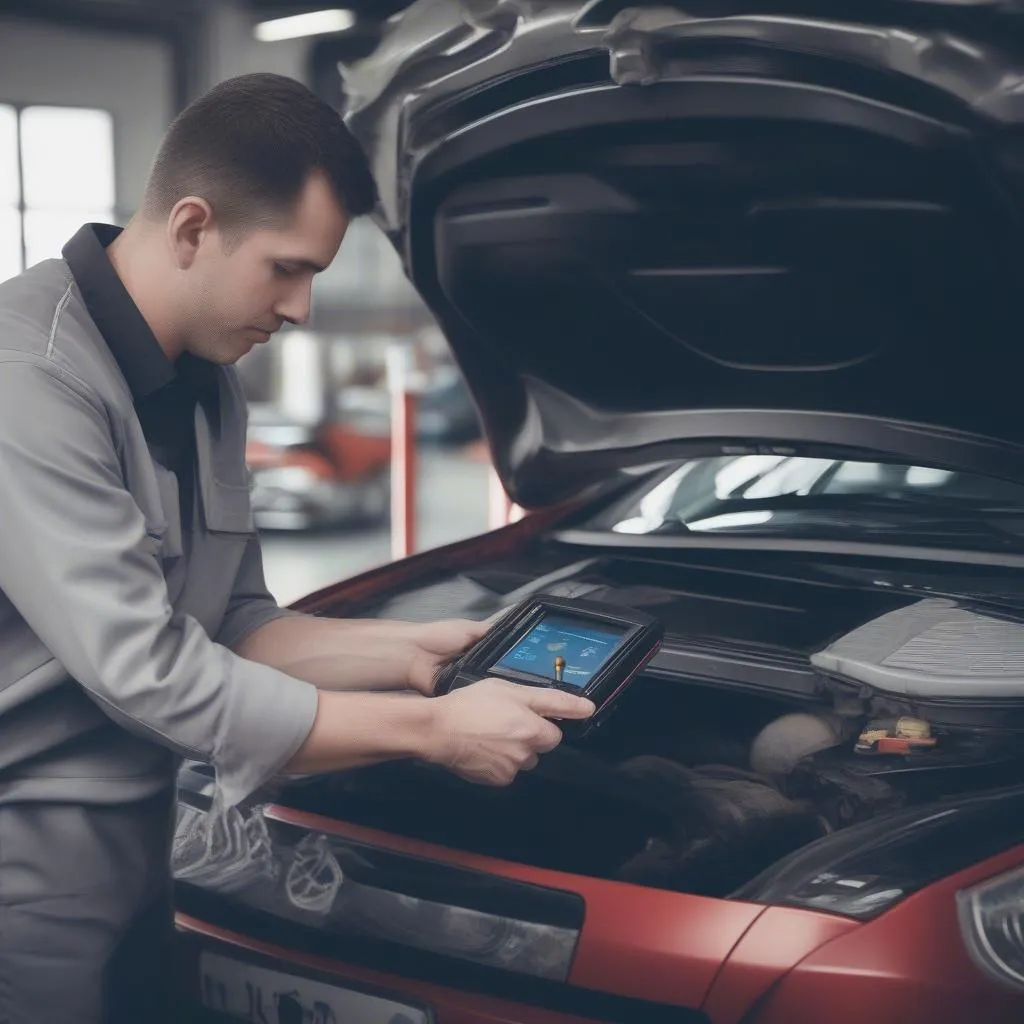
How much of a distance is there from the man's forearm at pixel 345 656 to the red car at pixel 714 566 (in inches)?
4.9

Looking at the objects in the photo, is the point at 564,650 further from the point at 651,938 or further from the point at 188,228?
the point at 188,228

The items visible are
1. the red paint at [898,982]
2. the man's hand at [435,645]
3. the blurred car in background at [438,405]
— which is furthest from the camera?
the blurred car in background at [438,405]

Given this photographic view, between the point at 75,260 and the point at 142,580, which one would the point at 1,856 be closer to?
the point at 142,580

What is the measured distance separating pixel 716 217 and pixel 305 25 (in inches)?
481

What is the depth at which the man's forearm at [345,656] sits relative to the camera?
161 cm

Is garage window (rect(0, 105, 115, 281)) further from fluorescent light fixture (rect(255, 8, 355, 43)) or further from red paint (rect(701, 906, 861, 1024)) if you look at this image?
red paint (rect(701, 906, 861, 1024))

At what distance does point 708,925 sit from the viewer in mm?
1230

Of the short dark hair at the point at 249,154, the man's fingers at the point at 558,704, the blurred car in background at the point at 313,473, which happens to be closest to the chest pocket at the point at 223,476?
the short dark hair at the point at 249,154

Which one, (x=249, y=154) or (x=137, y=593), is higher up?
(x=249, y=154)

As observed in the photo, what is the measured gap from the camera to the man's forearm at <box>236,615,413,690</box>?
1612mm

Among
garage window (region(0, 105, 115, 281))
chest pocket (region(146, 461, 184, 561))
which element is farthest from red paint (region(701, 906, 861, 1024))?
garage window (region(0, 105, 115, 281))

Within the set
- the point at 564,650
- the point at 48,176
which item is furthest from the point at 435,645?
the point at 48,176

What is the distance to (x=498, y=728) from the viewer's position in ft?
4.27

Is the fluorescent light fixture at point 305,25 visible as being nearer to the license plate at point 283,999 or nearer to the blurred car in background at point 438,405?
the blurred car in background at point 438,405
